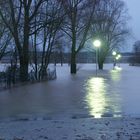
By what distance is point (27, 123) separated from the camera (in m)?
11.9

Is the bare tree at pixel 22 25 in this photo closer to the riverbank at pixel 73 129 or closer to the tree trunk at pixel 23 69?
the tree trunk at pixel 23 69

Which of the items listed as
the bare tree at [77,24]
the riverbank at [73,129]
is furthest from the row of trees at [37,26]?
the riverbank at [73,129]

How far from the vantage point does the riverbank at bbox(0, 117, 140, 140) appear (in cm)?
942

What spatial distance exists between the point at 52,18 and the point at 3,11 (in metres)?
3.89

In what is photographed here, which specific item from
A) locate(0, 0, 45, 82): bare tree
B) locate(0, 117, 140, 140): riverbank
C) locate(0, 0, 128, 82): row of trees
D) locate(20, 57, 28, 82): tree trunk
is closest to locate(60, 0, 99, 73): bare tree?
locate(0, 0, 128, 82): row of trees

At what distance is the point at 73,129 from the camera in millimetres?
10562

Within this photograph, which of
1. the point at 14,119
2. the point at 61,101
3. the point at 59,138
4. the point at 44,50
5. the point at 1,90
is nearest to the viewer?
the point at 59,138

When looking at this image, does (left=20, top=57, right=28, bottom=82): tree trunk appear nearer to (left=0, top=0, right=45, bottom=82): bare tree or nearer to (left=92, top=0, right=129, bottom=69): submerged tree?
(left=0, top=0, right=45, bottom=82): bare tree

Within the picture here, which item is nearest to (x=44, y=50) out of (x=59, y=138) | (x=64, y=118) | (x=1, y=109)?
(x=1, y=109)

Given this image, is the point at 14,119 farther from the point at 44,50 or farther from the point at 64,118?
the point at 44,50

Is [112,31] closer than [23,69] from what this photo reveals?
No

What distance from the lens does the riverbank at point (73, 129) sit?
9.42 m

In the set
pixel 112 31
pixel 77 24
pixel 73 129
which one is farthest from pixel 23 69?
pixel 112 31

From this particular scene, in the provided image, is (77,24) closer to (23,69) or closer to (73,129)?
(23,69)
